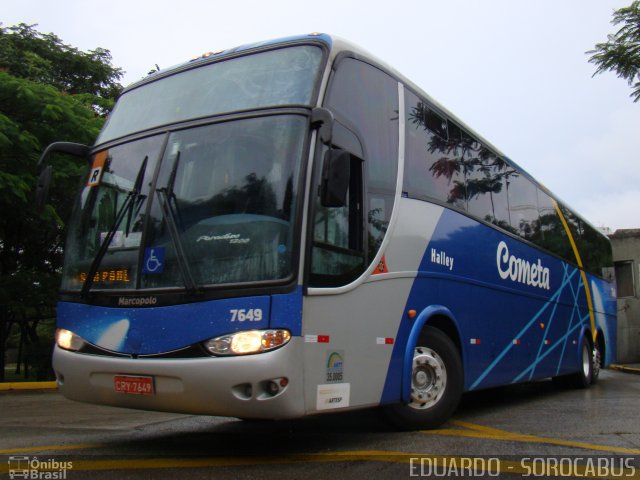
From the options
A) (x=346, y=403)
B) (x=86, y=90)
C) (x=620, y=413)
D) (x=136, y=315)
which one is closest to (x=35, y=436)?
(x=136, y=315)

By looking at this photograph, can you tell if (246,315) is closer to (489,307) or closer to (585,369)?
(489,307)

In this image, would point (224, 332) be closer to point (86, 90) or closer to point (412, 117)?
point (412, 117)

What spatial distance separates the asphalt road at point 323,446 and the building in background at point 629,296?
19.3 m

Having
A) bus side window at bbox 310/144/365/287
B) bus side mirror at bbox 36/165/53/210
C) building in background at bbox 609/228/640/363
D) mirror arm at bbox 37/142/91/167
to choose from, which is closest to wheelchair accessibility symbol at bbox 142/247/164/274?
bus side window at bbox 310/144/365/287

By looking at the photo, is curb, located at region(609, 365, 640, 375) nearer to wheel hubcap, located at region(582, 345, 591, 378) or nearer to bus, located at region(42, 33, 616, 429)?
wheel hubcap, located at region(582, 345, 591, 378)

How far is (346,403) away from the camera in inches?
196

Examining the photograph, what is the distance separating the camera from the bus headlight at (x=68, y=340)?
203 inches

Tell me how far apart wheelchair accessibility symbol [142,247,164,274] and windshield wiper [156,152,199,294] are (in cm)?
16

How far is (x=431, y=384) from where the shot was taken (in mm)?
6285

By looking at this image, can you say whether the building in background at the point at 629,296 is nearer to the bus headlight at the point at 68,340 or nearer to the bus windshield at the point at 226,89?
the bus windshield at the point at 226,89

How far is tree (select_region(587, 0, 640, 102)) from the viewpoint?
49.2 ft

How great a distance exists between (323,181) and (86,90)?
16.7 meters

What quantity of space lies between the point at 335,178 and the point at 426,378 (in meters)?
2.55

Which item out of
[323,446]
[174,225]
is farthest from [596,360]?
[174,225]
